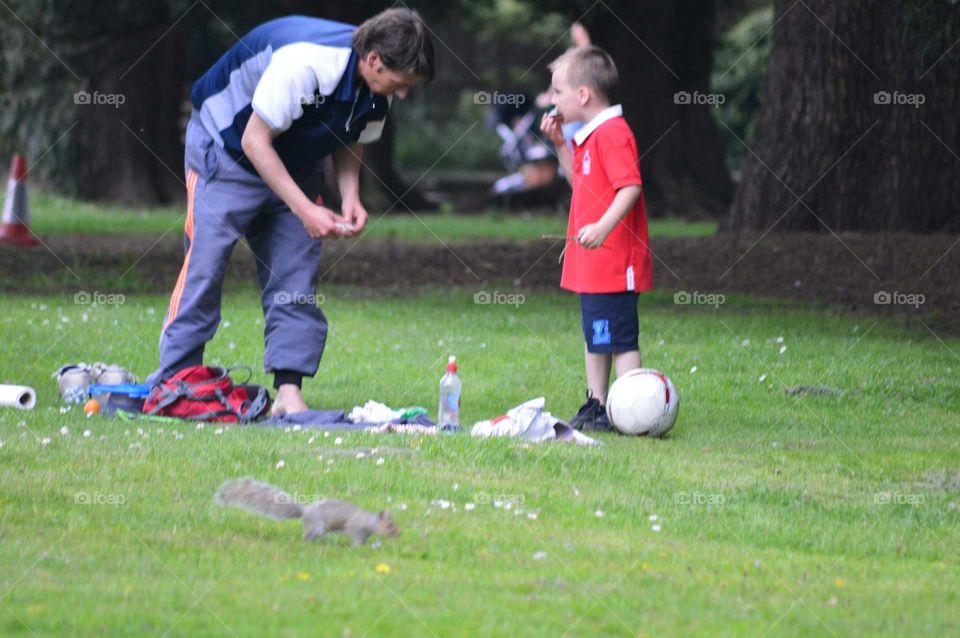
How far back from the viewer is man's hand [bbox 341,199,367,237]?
7.22 m

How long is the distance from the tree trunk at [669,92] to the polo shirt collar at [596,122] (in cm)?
1405

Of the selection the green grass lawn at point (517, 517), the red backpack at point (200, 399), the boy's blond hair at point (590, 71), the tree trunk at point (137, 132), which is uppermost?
the tree trunk at point (137, 132)

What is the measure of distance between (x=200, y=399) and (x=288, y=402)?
1.48ft

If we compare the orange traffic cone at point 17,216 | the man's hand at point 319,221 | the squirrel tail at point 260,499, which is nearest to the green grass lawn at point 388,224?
the orange traffic cone at point 17,216

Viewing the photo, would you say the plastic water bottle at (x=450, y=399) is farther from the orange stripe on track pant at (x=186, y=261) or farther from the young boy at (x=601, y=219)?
the orange stripe on track pant at (x=186, y=261)

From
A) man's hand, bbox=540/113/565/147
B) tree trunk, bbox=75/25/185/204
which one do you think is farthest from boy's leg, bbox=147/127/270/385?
tree trunk, bbox=75/25/185/204

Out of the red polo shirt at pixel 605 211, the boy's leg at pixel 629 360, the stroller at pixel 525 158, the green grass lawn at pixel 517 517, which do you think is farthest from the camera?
the stroller at pixel 525 158

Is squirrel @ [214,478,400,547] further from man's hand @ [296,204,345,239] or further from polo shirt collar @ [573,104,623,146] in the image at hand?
polo shirt collar @ [573,104,623,146]

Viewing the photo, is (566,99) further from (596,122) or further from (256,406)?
(256,406)

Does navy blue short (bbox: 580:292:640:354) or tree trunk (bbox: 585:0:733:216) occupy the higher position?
tree trunk (bbox: 585:0:733:216)

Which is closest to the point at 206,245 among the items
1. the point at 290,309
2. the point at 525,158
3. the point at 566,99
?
the point at 290,309

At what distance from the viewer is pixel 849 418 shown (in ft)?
26.3

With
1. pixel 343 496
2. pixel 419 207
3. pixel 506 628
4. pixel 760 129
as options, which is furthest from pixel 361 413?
pixel 419 207

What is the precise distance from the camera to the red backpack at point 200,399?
288 inches
